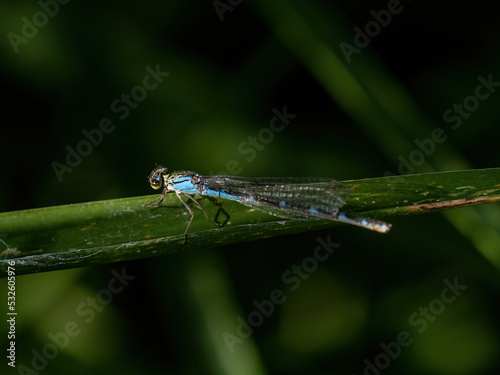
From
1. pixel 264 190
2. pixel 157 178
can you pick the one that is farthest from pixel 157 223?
pixel 264 190

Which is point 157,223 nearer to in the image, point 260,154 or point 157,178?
point 157,178

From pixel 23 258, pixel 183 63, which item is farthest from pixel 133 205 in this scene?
pixel 183 63

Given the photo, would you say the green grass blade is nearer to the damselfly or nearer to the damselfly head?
the damselfly

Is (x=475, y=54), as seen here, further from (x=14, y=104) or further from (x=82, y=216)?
(x=14, y=104)

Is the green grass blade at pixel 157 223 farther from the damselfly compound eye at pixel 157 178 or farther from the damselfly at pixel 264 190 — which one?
the damselfly compound eye at pixel 157 178

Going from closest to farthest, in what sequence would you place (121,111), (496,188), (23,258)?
(23,258)
(496,188)
(121,111)

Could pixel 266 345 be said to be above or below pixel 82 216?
below

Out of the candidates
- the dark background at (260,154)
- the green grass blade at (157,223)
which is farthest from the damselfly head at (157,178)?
the green grass blade at (157,223)
